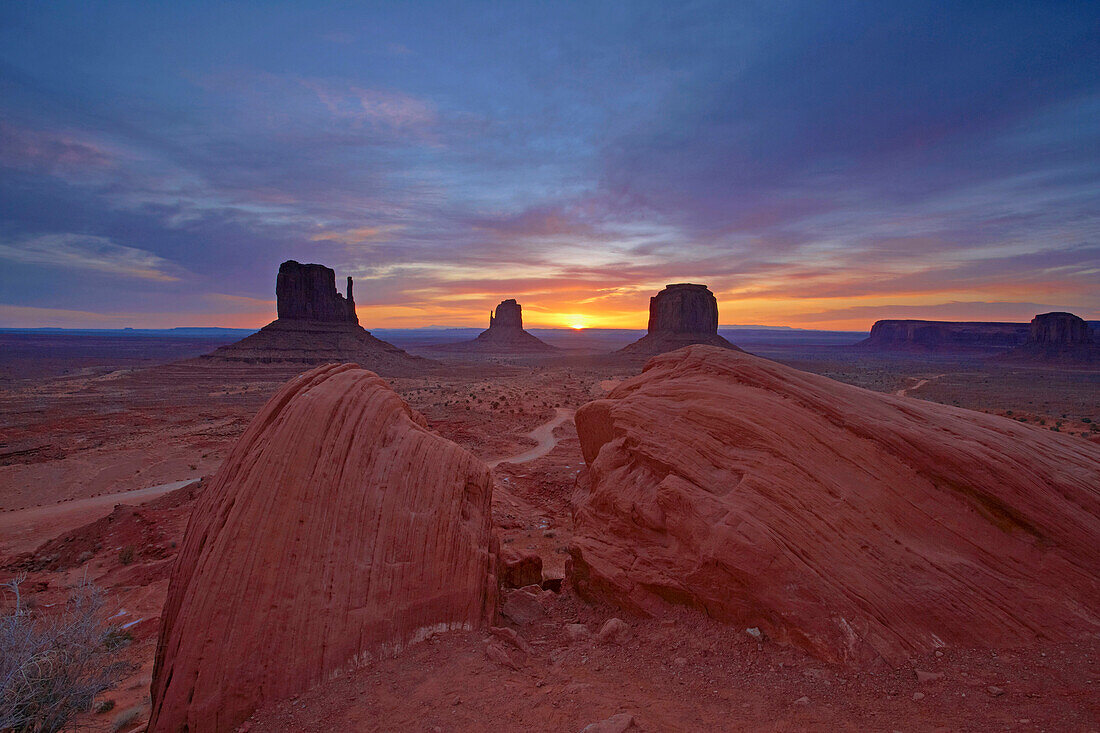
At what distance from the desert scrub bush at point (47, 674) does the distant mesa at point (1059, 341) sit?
449 ft

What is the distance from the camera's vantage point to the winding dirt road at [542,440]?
882 inches

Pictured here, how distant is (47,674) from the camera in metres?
5.66

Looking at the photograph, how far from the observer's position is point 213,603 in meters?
5.92

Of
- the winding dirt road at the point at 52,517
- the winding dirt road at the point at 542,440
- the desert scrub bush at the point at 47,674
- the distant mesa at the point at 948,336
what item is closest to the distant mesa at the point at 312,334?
the winding dirt road at the point at 542,440

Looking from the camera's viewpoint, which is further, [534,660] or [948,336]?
[948,336]

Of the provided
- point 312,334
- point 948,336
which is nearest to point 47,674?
point 312,334

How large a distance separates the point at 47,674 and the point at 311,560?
302cm

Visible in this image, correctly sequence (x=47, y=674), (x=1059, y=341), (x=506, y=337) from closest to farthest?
(x=47, y=674) < (x=1059, y=341) < (x=506, y=337)

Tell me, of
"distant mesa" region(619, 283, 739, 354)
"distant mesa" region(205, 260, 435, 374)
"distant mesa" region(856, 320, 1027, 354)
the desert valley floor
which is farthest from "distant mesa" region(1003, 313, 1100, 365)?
"distant mesa" region(205, 260, 435, 374)

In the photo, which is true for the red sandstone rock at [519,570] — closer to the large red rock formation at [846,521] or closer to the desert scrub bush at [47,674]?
the large red rock formation at [846,521]

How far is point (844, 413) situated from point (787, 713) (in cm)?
517

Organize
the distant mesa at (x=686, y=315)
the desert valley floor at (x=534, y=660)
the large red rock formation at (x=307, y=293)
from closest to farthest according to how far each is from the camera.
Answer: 1. the desert valley floor at (x=534, y=660)
2. the large red rock formation at (x=307, y=293)
3. the distant mesa at (x=686, y=315)

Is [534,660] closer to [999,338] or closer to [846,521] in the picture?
[846,521]

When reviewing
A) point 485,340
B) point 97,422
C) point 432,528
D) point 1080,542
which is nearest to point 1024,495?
point 1080,542
